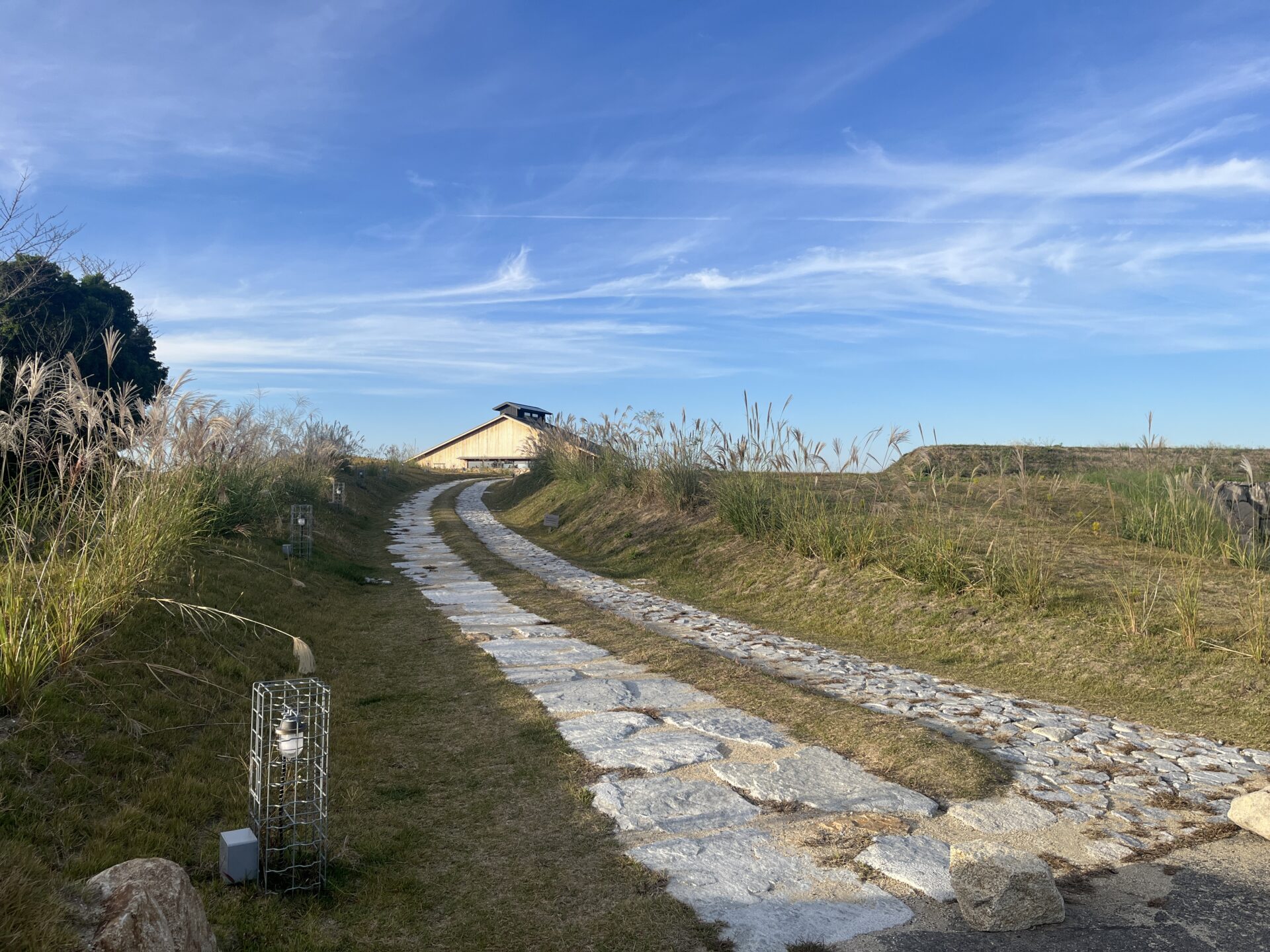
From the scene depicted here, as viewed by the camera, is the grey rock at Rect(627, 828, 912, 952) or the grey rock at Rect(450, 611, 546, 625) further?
the grey rock at Rect(450, 611, 546, 625)

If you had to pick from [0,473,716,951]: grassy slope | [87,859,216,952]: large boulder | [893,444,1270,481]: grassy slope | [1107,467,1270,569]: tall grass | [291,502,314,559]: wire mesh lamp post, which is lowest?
[0,473,716,951]: grassy slope

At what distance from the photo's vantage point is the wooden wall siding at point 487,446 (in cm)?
4297

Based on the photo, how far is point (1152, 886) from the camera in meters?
2.91

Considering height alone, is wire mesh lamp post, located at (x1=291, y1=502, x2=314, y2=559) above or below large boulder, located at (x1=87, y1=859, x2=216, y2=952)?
above

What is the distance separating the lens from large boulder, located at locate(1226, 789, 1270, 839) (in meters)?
3.29

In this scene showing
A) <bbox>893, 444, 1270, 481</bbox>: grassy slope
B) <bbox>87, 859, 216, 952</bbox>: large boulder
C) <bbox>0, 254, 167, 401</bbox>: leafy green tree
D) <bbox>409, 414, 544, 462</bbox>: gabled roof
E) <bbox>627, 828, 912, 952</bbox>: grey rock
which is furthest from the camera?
<bbox>409, 414, 544, 462</bbox>: gabled roof

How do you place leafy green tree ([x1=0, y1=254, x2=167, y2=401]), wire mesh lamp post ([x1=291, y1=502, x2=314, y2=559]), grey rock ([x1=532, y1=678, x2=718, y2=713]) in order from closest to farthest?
grey rock ([x1=532, y1=678, x2=718, y2=713]) < wire mesh lamp post ([x1=291, y1=502, x2=314, y2=559]) < leafy green tree ([x1=0, y1=254, x2=167, y2=401])

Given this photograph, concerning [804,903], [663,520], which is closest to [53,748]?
[804,903]

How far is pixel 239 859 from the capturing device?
2900 millimetres

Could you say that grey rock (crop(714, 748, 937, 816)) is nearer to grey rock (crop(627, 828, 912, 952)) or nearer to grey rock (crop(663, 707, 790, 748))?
grey rock (crop(663, 707, 790, 748))

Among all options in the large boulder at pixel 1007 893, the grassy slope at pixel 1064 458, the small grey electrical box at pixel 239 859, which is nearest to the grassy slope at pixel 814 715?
the large boulder at pixel 1007 893

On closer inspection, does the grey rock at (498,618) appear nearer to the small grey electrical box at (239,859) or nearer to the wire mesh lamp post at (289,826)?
the wire mesh lamp post at (289,826)

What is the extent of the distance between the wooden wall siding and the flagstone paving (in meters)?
36.6

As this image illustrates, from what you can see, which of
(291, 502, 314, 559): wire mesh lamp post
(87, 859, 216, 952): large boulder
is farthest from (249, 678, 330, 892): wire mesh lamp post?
(291, 502, 314, 559): wire mesh lamp post
